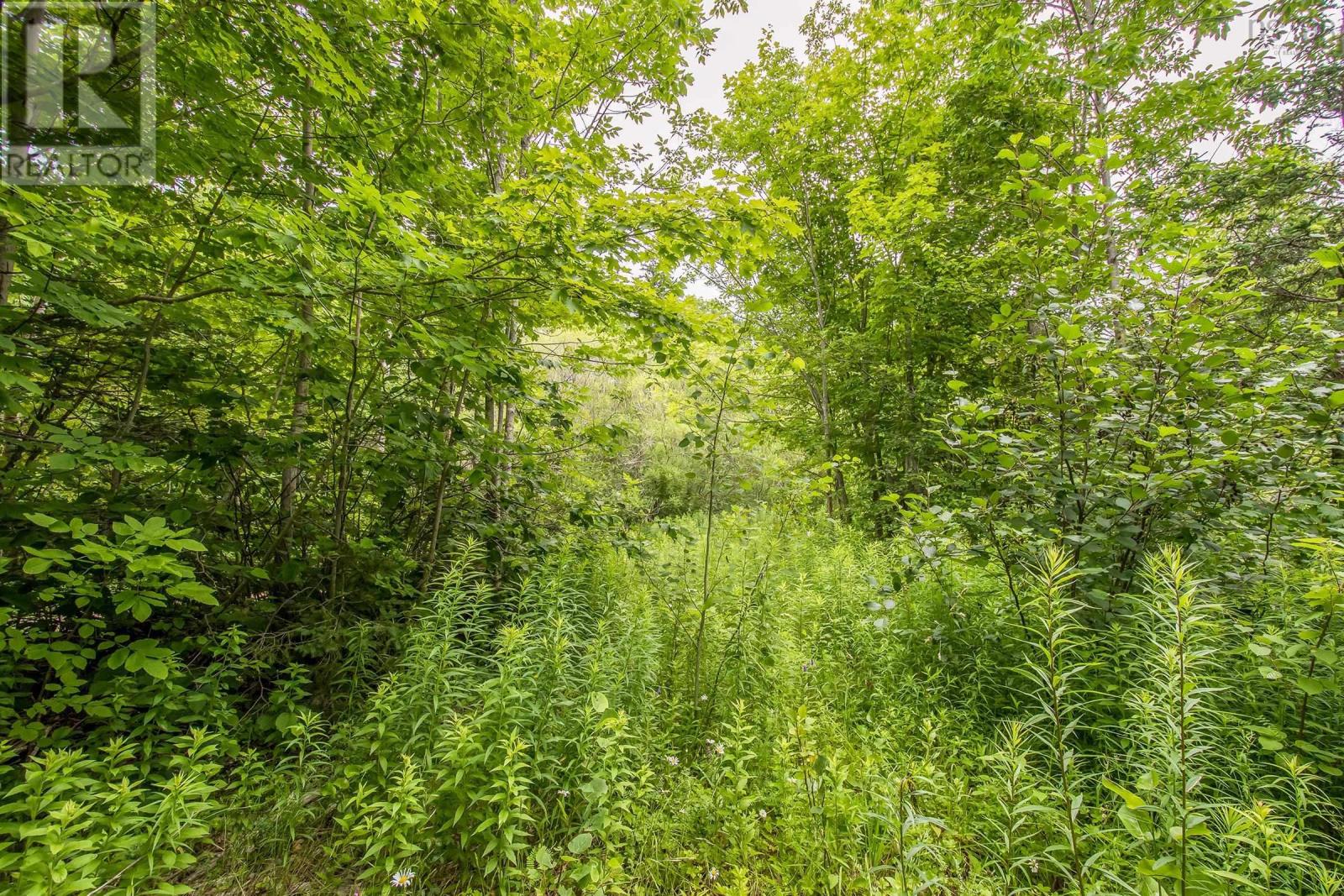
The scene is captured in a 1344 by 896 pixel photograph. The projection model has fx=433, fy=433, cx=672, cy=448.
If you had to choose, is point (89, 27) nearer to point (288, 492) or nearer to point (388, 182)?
point (388, 182)

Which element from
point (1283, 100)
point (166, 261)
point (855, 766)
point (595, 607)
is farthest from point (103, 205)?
point (1283, 100)

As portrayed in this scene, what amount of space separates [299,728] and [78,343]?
2.61 meters

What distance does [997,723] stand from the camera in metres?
2.45

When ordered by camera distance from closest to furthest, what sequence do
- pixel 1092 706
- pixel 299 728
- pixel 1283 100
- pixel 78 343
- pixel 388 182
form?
pixel 299 728 < pixel 1092 706 < pixel 78 343 < pixel 388 182 < pixel 1283 100
